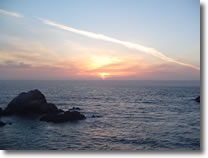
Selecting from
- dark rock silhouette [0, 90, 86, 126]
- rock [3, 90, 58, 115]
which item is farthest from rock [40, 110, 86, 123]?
rock [3, 90, 58, 115]

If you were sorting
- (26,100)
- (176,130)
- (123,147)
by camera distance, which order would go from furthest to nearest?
1. (26,100)
2. (176,130)
3. (123,147)

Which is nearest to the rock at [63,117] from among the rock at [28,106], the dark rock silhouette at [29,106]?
the dark rock silhouette at [29,106]

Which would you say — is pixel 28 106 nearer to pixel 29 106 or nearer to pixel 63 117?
pixel 29 106

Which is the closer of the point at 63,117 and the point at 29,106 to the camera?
the point at 63,117

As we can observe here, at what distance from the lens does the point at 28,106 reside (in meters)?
16.1

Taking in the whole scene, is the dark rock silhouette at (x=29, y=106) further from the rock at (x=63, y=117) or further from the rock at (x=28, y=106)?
the rock at (x=63, y=117)

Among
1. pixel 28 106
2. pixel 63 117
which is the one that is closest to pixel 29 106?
pixel 28 106

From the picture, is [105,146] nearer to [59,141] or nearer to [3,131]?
[59,141]

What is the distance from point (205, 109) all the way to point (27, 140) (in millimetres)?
7871

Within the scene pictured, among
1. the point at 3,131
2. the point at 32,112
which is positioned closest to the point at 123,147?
the point at 3,131

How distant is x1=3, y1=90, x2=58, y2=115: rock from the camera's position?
1588cm

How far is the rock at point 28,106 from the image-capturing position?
15.9 metres

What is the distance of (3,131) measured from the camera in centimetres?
1012

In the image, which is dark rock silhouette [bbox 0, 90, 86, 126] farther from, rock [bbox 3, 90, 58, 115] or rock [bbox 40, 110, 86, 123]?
rock [bbox 40, 110, 86, 123]
